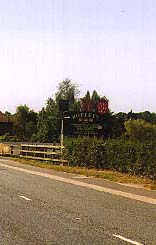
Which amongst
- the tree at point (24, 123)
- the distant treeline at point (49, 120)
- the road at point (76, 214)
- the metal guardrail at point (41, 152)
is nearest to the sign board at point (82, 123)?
the metal guardrail at point (41, 152)

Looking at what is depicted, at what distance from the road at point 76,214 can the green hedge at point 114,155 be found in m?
3.72

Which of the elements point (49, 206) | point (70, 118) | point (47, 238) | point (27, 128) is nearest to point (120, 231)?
point (47, 238)

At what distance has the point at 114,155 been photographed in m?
30.4

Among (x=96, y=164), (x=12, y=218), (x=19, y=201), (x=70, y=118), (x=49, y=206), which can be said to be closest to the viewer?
Answer: (x=12, y=218)

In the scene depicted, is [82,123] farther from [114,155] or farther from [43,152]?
[114,155]

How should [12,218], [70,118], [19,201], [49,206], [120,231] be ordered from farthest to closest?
[70,118], [19,201], [49,206], [12,218], [120,231]

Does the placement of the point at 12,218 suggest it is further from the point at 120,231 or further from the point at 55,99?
the point at 55,99

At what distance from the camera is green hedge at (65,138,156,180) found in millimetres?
26297

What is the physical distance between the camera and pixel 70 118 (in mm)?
40844

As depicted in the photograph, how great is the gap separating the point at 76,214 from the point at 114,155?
16660 mm

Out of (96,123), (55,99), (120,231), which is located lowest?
(120,231)

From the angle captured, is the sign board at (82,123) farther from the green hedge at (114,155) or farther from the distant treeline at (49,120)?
the distant treeline at (49,120)

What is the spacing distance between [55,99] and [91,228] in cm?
10696

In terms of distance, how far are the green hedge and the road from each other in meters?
3.72
